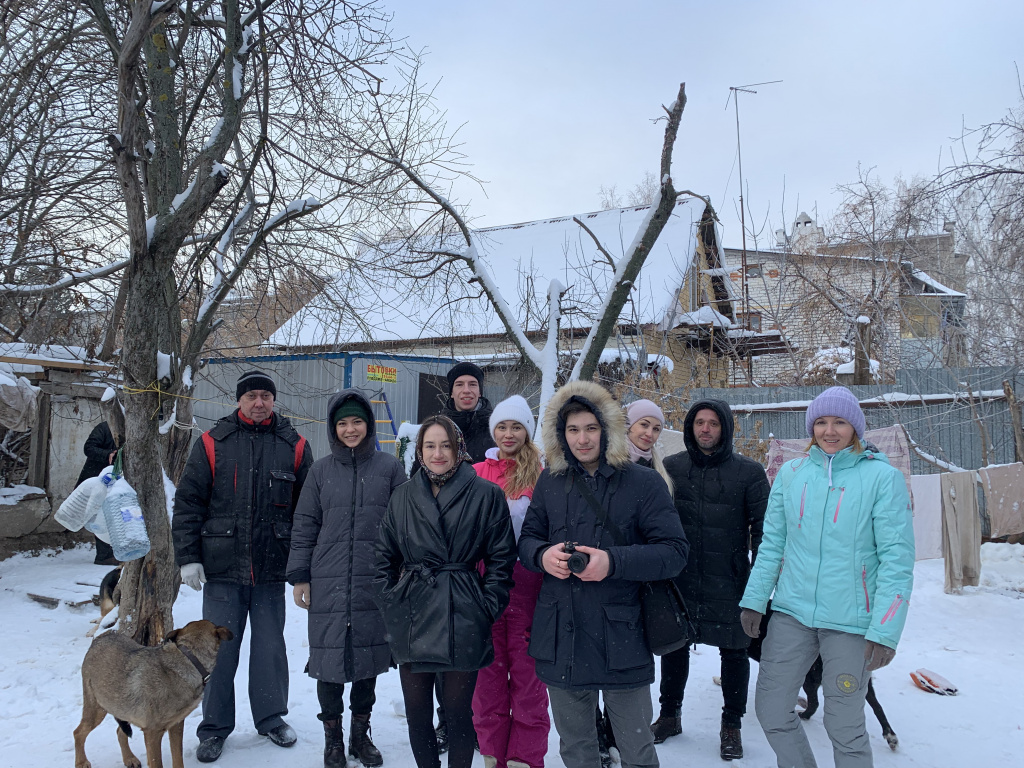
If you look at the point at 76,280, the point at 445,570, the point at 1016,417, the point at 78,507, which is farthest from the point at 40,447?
the point at 1016,417

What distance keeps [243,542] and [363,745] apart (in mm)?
1163

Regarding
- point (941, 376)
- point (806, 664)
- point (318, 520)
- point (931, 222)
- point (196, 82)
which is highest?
point (196, 82)

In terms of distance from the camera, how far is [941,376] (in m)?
9.09

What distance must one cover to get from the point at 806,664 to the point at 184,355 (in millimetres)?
4321

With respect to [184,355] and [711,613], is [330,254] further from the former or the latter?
[711,613]

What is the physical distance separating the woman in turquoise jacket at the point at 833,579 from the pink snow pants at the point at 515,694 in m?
0.95

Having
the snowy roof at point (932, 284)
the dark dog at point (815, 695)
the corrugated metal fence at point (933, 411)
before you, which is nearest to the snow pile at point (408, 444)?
the dark dog at point (815, 695)

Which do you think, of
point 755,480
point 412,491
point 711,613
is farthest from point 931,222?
point 412,491

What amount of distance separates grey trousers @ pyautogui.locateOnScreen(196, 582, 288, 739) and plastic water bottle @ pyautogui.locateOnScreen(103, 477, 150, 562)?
435mm

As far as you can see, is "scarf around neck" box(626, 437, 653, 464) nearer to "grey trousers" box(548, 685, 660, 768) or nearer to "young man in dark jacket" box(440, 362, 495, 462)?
"young man in dark jacket" box(440, 362, 495, 462)

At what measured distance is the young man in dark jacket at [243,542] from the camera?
3.50m

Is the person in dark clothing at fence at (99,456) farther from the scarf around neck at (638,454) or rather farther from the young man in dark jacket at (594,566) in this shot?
the young man in dark jacket at (594,566)

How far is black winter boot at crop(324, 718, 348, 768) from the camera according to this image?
3.23 m

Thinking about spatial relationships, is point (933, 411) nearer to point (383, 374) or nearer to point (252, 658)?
point (383, 374)
